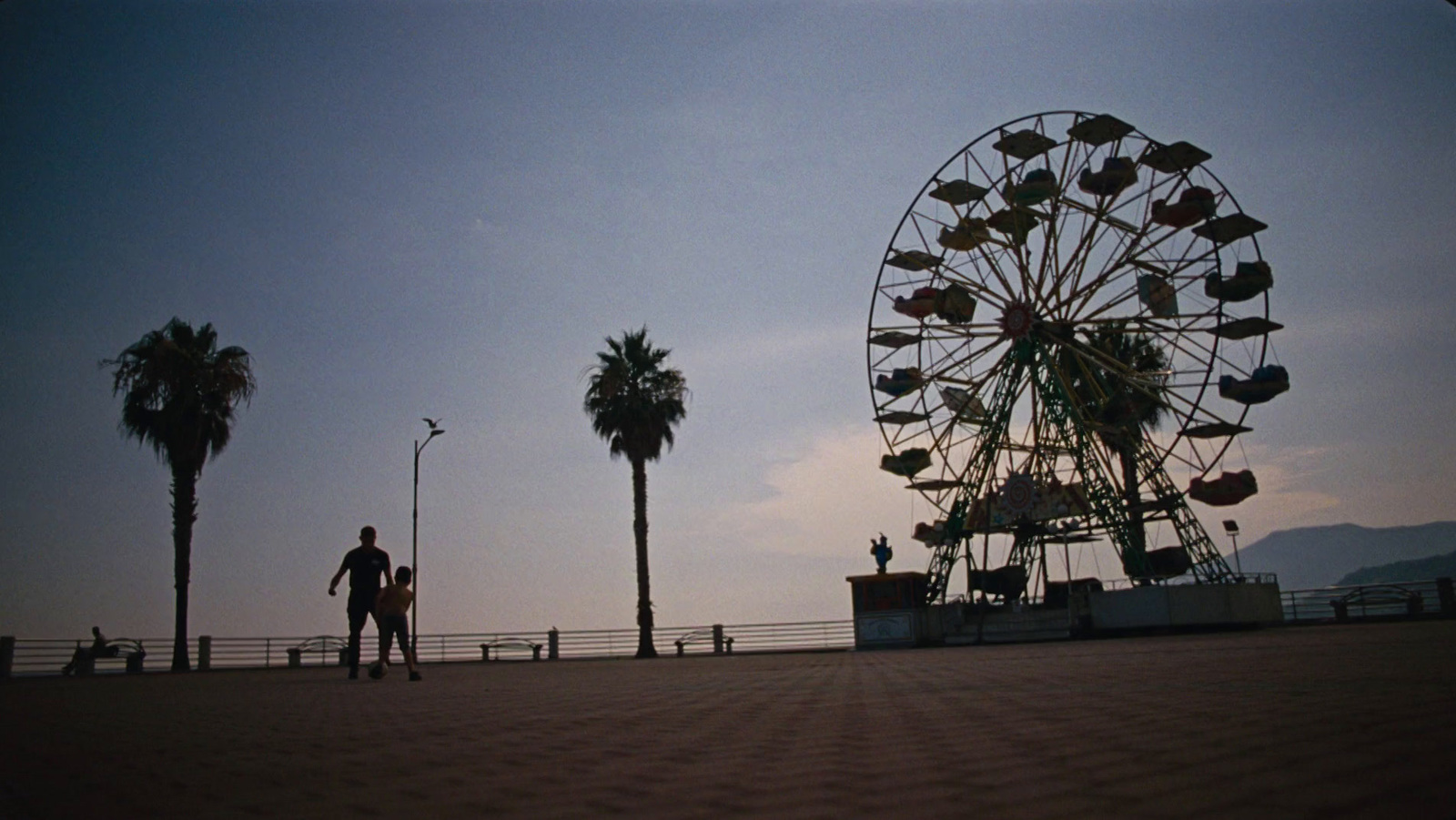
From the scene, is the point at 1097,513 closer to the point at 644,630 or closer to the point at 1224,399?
the point at 1224,399

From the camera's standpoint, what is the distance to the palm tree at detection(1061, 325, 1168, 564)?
103 ft

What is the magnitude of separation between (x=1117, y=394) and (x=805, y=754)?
99.5 ft

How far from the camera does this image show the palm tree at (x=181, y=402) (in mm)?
30078

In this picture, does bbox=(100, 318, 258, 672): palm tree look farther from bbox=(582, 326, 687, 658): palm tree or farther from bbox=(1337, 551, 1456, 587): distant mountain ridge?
bbox=(1337, 551, 1456, 587): distant mountain ridge

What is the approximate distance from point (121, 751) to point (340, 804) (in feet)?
7.47

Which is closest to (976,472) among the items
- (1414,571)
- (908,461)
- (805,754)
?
(908,461)

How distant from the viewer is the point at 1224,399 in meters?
29.7

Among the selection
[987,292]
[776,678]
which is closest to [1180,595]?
[987,292]

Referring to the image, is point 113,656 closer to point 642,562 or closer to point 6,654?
point 6,654

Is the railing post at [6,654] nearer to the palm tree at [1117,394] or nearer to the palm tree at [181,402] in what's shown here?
the palm tree at [181,402]

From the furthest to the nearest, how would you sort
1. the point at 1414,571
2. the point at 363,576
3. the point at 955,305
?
the point at 1414,571 → the point at 955,305 → the point at 363,576

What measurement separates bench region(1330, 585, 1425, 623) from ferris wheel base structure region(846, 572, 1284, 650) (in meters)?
1.52

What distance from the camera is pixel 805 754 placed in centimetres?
397

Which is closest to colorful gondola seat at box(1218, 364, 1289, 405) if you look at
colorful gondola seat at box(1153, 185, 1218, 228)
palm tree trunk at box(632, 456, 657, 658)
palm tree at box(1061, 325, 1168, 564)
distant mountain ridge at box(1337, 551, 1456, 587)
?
palm tree at box(1061, 325, 1168, 564)
